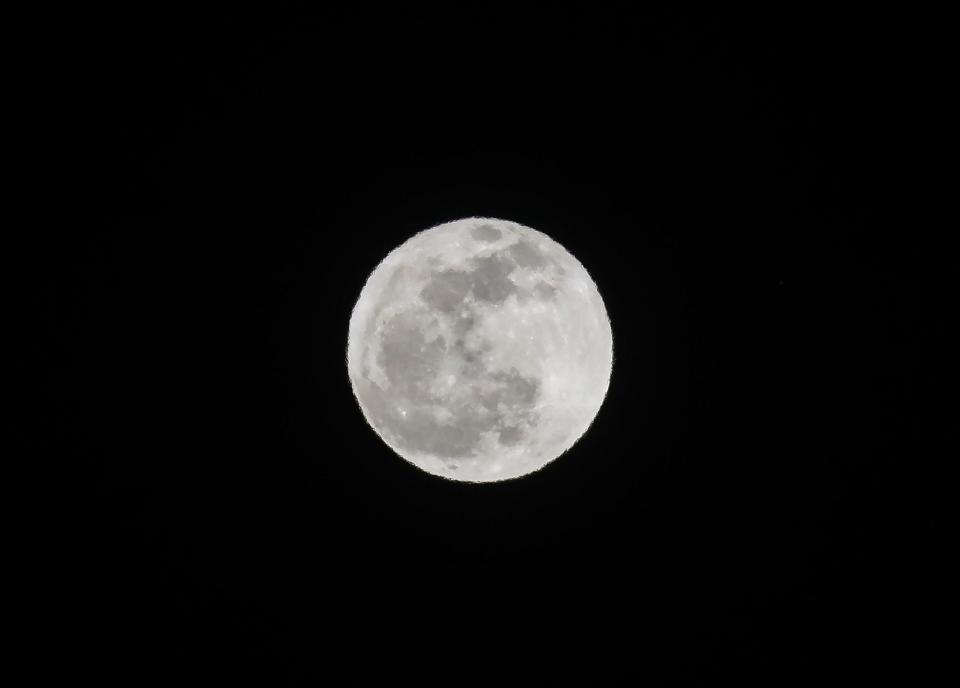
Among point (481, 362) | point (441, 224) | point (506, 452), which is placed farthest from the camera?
point (441, 224)

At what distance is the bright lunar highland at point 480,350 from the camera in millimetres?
4793

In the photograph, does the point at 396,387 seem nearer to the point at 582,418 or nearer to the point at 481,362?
the point at 481,362

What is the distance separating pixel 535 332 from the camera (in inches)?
190

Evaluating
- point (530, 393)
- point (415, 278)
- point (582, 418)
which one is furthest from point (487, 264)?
point (582, 418)

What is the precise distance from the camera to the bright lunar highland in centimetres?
479

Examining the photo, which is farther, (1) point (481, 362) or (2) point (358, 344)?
(2) point (358, 344)

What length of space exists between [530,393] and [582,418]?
57 centimetres

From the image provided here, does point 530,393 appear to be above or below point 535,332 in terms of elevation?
below

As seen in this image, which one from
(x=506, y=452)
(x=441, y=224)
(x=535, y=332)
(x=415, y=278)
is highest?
(x=441, y=224)

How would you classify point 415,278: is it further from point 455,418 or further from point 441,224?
point 455,418

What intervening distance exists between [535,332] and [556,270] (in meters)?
0.60

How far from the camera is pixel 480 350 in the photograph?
4.75m

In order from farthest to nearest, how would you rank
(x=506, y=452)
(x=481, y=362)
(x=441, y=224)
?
(x=441, y=224), (x=506, y=452), (x=481, y=362)

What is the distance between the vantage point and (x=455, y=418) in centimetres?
490
